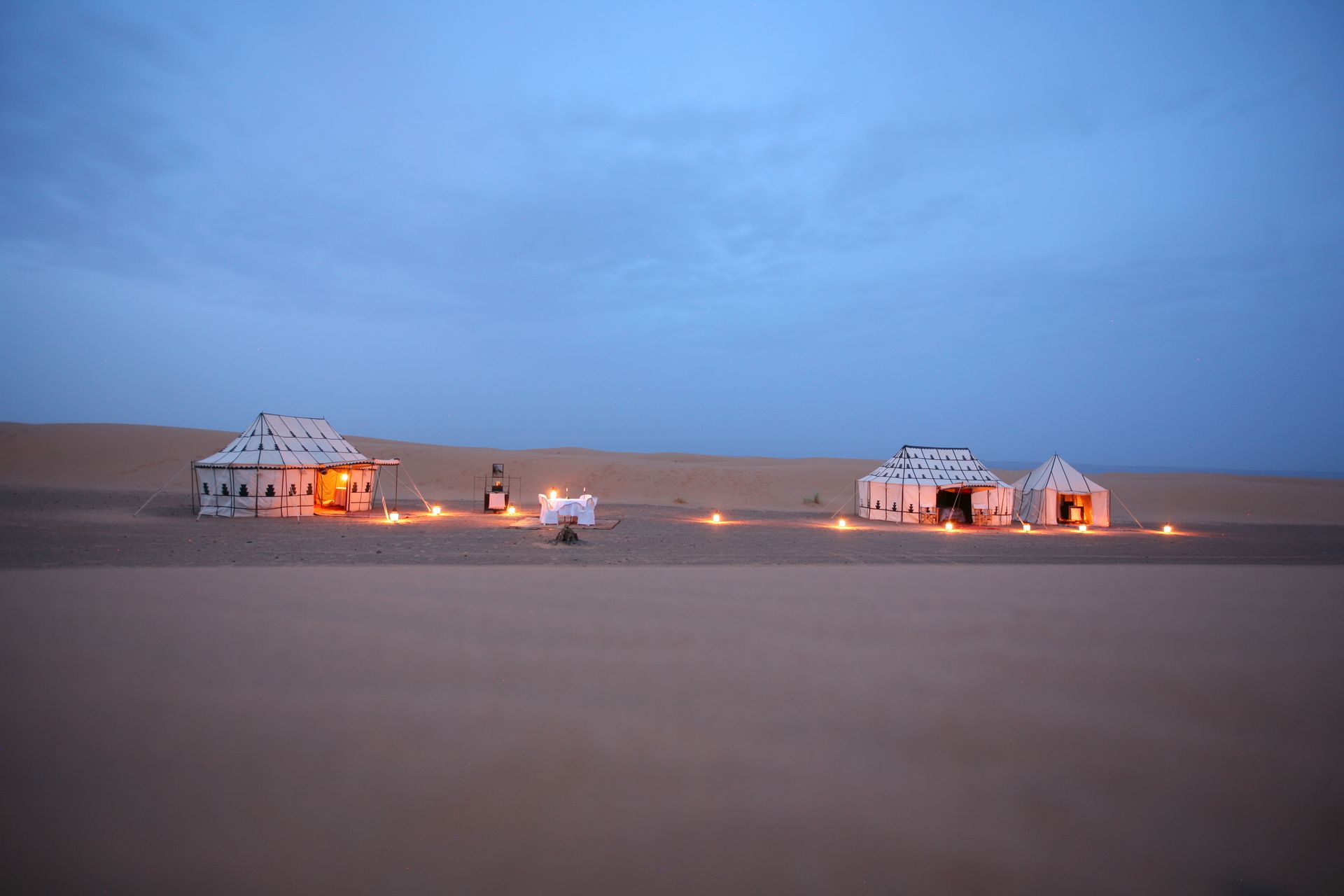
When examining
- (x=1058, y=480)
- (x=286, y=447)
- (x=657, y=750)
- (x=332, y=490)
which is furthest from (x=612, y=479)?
(x=657, y=750)

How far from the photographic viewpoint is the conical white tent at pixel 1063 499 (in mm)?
21125

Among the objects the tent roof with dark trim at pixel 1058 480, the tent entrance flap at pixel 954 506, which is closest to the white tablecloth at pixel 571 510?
the tent entrance flap at pixel 954 506

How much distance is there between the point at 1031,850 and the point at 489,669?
3602 mm

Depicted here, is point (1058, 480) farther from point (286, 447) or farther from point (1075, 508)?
point (286, 447)

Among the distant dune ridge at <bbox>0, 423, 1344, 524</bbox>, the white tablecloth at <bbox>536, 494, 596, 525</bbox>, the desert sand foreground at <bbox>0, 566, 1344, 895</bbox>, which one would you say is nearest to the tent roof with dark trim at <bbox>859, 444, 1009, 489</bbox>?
the distant dune ridge at <bbox>0, 423, 1344, 524</bbox>

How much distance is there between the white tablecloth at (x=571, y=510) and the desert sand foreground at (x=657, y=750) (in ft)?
32.4

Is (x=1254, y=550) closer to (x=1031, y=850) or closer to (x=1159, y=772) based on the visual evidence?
(x=1159, y=772)

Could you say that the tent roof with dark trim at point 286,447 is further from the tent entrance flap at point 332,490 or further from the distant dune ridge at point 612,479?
the distant dune ridge at point 612,479

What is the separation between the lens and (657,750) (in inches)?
155

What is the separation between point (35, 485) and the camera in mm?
25250

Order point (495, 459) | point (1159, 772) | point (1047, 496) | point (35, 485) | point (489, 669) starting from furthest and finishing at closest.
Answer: point (495, 459) → point (35, 485) → point (1047, 496) → point (489, 669) → point (1159, 772)

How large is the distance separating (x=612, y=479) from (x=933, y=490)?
15176mm

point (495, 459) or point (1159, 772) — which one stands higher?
point (495, 459)

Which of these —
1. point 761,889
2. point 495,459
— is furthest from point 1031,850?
point 495,459
